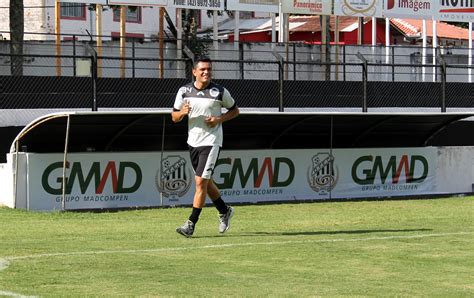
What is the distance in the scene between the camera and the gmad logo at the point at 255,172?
2027 cm

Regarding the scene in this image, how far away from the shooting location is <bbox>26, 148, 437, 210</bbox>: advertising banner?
18203mm

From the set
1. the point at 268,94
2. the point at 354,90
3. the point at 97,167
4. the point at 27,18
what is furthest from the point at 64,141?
the point at 27,18

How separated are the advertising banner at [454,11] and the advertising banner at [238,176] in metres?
13.8

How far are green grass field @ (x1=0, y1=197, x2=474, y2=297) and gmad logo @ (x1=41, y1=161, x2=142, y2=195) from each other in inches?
35.6

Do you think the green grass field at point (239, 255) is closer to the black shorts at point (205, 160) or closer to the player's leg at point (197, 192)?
the player's leg at point (197, 192)

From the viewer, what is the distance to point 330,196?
70.8 ft

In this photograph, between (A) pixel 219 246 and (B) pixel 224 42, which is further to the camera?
(B) pixel 224 42

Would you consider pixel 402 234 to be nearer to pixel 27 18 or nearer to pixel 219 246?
pixel 219 246

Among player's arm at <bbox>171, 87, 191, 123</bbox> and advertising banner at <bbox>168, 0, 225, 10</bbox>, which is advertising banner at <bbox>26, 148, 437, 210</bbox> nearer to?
player's arm at <bbox>171, 87, 191, 123</bbox>

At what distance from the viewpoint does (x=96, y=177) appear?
61.1 feet

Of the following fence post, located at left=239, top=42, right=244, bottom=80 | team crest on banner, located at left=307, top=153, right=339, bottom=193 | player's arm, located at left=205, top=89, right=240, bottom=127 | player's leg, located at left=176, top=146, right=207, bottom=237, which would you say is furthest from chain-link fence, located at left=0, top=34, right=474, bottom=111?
player's leg, located at left=176, top=146, right=207, bottom=237

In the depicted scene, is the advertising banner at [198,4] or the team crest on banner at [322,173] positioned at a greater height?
the advertising banner at [198,4]

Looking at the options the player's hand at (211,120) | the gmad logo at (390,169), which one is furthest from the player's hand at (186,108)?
the gmad logo at (390,169)

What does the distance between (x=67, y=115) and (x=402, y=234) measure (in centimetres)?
594
